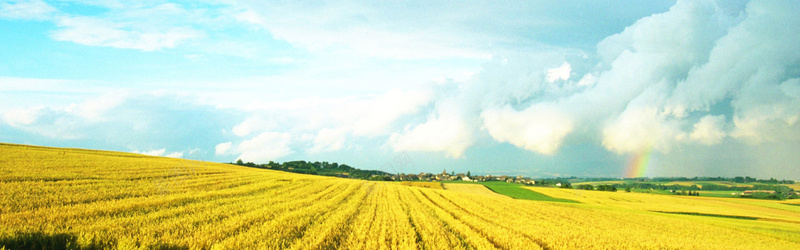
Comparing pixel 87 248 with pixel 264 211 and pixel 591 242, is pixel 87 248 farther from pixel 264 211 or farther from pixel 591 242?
pixel 591 242

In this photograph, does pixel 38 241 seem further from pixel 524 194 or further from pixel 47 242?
pixel 524 194

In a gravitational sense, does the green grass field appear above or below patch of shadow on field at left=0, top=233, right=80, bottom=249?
below

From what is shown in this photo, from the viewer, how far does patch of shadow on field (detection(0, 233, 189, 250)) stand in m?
6.97

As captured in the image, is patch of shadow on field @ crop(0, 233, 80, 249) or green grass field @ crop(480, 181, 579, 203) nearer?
patch of shadow on field @ crop(0, 233, 80, 249)

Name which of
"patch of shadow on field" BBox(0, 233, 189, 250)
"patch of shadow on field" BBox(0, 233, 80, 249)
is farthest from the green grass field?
"patch of shadow on field" BBox(0, 233, 80, 249)

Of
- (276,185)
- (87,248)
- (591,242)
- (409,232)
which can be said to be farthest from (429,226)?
(276,185)

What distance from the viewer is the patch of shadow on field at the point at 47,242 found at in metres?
6.97

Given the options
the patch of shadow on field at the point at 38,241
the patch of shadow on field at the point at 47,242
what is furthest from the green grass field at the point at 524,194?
the patch of shadow on field at the point at 38,241

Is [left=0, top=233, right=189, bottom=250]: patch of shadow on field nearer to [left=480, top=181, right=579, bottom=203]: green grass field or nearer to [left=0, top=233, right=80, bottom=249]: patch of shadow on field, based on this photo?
[left=0, top=233, right=80, bottom=249]: patch of shadow on field

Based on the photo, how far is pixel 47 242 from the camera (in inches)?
285

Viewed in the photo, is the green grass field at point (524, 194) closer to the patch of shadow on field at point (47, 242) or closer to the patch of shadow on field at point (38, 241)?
the patch of shadow on field at point (47, 242)

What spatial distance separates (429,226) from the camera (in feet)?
43.2

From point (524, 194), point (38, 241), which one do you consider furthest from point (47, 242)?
point (524, 194)

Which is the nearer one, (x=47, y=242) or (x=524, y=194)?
(x=47, y=242)
